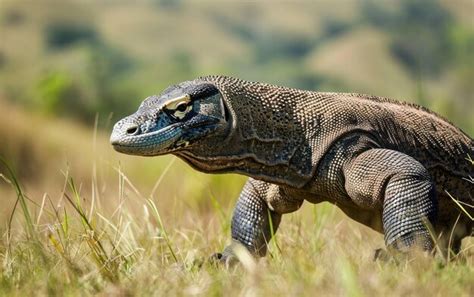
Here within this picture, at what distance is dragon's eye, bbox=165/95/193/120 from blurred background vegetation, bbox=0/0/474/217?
3.94 m

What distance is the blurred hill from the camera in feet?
266

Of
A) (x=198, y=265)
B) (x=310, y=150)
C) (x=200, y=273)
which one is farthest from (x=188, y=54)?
(x=200, y=273)

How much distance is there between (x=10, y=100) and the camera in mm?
15727

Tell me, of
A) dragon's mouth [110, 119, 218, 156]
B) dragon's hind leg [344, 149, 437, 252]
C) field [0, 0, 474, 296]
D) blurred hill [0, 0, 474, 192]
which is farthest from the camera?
blurred hill [0, 0, 474, 192]

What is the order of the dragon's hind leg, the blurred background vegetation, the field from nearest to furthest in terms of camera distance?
the field → the dragon's hind leg → the blurred background vegetation

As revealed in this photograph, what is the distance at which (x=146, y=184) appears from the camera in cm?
1170

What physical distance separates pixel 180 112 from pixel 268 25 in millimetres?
171918

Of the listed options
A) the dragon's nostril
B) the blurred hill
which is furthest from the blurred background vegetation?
the dragon's nostril

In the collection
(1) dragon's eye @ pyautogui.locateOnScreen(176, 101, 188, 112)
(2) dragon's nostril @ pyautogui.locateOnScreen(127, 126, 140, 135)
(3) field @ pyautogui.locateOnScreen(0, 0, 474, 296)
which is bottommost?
(3) field @ pyautogui.locateOnScreen(0, 0, 474, 296)

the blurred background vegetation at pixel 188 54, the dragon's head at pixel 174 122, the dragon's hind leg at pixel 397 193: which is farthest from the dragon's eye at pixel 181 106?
the blurred background vegetation at pixel 188 54

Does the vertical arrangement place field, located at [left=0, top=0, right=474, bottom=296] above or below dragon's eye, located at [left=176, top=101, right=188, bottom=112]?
below

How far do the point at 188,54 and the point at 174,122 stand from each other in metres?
128

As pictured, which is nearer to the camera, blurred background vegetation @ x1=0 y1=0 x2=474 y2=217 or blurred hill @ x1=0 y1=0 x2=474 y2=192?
blurred background vegetation @ x1=0 y1=0 x2=474 y2=217

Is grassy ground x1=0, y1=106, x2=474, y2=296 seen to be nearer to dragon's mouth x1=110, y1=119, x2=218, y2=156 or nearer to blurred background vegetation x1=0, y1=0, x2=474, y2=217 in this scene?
dragon's mouth x1=110, y1=119, x2=218, y2=156
